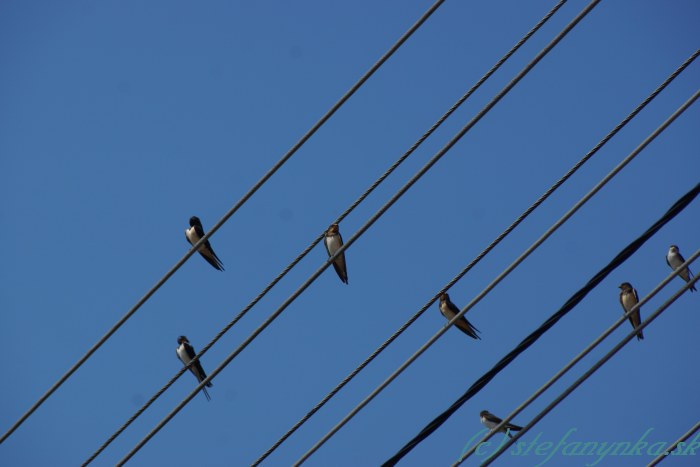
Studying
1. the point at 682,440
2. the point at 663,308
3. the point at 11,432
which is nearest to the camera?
the point at 663,308

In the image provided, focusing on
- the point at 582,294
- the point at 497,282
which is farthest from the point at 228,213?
the point at 582,294

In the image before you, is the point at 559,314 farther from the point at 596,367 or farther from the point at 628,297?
the point at 628,297

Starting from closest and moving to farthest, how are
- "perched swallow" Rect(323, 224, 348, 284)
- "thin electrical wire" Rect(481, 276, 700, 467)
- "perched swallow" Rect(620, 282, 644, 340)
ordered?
"thin electrical wire" Rect(481, 276, 700, 467) → "perched swallow" Rect(620, 282, 644, 340) → "perched swallow" Rect(323, 224, 348, 284)

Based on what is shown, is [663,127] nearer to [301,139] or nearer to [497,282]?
[497,282]

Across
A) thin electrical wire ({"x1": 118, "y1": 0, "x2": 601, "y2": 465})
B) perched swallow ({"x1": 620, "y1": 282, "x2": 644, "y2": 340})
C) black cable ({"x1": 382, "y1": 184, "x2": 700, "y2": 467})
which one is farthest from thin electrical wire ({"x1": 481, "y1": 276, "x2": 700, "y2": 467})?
perched swallow ({"x1": 620, "y1": 282, "x2": 644, "y2": 340})

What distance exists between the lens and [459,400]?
5773 millimetres

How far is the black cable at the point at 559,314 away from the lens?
216 inches

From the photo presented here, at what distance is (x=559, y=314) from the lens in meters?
5.59

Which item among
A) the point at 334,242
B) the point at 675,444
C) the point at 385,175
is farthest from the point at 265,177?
the point at 334,242

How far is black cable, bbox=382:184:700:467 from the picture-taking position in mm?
5484

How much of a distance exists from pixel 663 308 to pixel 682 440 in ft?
2.80

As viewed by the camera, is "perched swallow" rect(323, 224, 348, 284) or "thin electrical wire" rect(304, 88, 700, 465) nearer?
"thin electrical wire" rect(304, 88, 700, 465)

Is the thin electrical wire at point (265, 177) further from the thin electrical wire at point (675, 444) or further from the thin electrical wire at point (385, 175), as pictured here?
the thin electrical wire at point (675, 444)

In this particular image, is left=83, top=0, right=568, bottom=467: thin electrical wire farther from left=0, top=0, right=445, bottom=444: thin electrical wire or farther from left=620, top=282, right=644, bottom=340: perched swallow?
left=620, top=282, right=644, bottom=340: perched swallow
